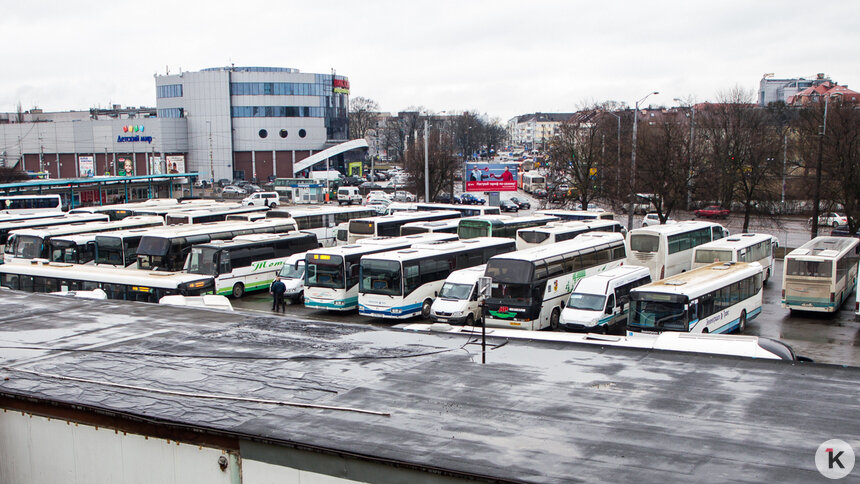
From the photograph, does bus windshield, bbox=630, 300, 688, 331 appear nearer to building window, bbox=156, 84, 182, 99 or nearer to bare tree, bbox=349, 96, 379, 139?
building window, bbox=156, 84, 182, 99

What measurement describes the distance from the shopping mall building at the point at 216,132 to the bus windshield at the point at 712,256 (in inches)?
2570

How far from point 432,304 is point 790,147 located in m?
35.5

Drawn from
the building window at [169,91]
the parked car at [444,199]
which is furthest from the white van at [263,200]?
the building window at [169,91]

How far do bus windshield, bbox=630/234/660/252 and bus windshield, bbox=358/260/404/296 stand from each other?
9414 millimetres

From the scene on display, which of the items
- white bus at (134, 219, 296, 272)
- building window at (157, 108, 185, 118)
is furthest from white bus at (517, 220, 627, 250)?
building window at (157, 108, 185, 118)

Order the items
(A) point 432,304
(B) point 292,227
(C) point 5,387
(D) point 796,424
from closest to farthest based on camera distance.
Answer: (D) point 796,424 → (C) point 5,387 → (A) point 432,304 → (B) point 292,227

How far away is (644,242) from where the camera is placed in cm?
2848

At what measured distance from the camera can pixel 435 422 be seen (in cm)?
901

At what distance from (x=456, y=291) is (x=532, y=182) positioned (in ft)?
194

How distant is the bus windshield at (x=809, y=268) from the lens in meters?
23.5

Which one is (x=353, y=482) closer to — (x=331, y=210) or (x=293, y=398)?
(x=293, y=398)

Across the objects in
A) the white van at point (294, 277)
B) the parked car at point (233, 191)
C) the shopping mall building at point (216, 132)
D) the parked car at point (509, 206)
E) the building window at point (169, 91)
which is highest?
the building window at point (169, 91)

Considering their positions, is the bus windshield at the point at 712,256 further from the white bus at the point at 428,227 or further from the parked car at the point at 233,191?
the parked car at the point at 233,191

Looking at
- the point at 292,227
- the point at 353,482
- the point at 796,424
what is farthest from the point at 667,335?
the point at 292,227
